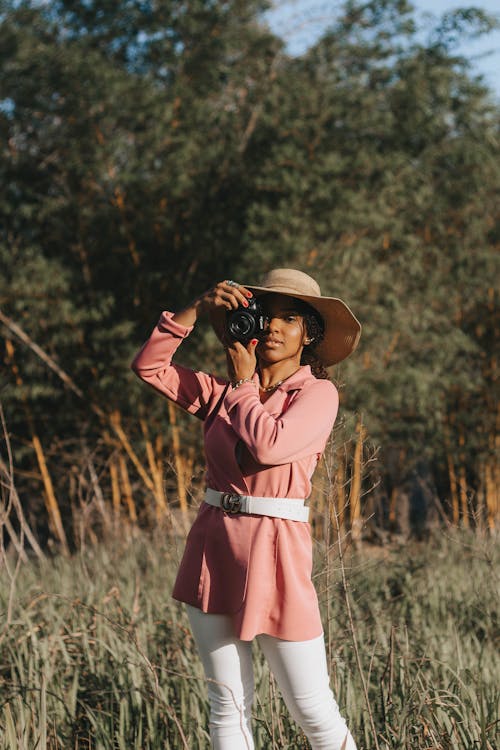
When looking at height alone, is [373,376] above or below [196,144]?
below

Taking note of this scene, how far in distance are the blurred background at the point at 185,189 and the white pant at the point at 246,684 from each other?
163 inches

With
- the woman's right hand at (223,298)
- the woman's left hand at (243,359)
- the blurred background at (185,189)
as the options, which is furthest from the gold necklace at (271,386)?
the blurred background at (185,189)

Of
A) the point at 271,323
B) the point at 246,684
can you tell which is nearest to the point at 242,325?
the point at 271,323

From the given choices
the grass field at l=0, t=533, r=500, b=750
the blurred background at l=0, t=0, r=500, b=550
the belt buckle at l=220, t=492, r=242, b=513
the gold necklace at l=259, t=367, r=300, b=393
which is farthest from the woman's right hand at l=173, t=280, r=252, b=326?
the blurred background at l=0, t=0, r=500, b=550

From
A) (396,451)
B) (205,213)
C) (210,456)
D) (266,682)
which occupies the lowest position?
(396,451)

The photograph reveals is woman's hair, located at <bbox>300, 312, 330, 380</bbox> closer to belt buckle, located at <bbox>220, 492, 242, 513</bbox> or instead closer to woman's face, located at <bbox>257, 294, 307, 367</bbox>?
woman's face, located at <bbox>257, 294, 307, 367</bbox>

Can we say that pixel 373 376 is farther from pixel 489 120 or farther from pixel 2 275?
pixel 2 275

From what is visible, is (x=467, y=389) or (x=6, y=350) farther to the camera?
(x=467, y=389)

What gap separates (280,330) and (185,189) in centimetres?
470

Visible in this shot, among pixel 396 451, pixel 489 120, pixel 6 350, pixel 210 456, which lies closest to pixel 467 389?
pixel 396 451

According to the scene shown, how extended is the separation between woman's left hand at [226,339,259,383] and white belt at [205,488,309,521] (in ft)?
0.85

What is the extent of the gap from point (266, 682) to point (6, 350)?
479 cm

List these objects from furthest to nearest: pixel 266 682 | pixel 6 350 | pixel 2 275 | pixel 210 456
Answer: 1. pixel 6 350
2. pixel 2 275
3. pixel 266 682
4. pixel 210 456

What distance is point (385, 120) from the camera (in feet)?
20.5
